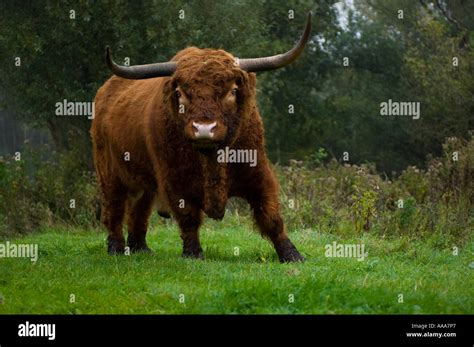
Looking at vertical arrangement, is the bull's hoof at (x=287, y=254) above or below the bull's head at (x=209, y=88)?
below

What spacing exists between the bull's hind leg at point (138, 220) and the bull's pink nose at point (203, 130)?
305 cm

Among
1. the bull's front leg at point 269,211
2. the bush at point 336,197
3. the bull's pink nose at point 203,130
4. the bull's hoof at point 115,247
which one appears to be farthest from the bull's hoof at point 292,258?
the bull's hoof at point 115,247

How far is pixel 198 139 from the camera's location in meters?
8.22

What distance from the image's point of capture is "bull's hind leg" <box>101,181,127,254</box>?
36.7ft

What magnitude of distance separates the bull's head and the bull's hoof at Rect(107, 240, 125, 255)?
2680mm

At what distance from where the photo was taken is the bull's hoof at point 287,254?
9.25m

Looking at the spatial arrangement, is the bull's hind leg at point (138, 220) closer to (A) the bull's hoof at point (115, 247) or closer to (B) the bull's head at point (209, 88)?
(A) the bull's hoof at point (115, 247)

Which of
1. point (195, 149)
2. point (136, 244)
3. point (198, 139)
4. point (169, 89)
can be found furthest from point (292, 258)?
point (136, 244)

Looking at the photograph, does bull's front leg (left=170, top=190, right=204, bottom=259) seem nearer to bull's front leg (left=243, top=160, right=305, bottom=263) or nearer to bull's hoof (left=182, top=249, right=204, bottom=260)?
bull's hoof (left=182, top=249, right=204, bottom=260)

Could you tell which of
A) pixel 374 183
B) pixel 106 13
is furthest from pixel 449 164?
pixel 106 13

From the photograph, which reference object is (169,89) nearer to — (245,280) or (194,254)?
(194,254)

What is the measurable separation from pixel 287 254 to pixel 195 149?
1.55m

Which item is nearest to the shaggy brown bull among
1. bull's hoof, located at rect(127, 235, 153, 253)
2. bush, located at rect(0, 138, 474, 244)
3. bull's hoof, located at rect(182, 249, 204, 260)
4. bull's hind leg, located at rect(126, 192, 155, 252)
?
bull's hoof, located at rect(182, 249, 204, 260)
